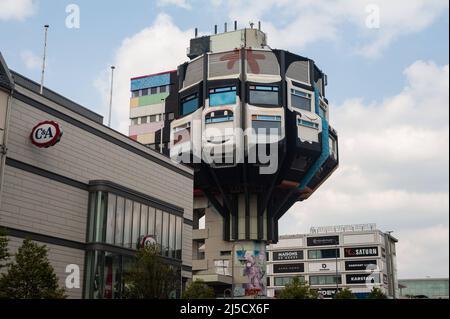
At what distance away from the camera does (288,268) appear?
157125 mm

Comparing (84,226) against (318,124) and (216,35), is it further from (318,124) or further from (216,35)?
(216,35)

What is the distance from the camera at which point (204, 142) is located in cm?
9681

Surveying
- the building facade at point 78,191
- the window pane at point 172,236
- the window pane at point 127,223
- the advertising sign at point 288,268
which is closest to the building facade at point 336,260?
the advertising sign at point 288,268

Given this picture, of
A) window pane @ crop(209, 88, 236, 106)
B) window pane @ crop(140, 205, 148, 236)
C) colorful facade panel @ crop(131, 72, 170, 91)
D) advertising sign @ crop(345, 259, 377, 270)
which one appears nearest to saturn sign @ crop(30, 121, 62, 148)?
window pane @ crop(140, 205, 148, 236)

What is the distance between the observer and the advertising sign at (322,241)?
154m

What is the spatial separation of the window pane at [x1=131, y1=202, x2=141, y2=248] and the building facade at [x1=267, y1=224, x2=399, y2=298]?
98.2m

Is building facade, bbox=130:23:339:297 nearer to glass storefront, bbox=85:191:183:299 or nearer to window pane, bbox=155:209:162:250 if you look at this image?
window pane, bbox=155:209:162:250

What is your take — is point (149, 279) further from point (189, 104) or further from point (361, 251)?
point (361, 251)

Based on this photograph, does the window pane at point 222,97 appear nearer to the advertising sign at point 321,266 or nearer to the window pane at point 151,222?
the window pane at point 151,222

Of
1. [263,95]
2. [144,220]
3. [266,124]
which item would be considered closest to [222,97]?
[263,95]

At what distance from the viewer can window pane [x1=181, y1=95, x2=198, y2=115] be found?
333 feet

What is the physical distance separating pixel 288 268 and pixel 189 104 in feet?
226
